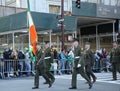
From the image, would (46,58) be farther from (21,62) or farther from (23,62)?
(23,62)

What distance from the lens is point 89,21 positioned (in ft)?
125

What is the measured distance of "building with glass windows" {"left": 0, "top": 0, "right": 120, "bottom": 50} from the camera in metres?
26.3

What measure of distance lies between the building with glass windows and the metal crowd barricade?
→ 491 centimetres

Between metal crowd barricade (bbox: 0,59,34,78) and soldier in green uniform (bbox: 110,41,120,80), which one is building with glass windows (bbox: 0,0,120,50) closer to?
metal crowd barricade (bbox: 0,59,34,78)

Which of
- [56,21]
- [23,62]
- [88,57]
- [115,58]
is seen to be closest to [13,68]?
[23,62]

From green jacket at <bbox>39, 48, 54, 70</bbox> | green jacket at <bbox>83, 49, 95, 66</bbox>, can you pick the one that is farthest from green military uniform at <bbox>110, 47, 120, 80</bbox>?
green jacket at <bbox>39, 48, 54, 70</bbox>

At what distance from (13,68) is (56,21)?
7840 millimetres

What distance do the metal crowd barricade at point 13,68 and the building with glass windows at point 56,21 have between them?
4908 millimetres

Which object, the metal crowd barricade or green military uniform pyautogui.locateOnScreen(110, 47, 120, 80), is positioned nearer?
green military uniform pyautogui.locateOnScreen(110, 47, 120, 80)

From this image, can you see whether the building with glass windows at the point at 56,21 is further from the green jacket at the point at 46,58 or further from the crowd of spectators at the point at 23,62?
the green jacket at the point at 46,58

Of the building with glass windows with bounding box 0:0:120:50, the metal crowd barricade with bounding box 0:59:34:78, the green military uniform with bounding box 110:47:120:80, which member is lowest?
the metal crowd barricade with bounding box 0:59:34:78

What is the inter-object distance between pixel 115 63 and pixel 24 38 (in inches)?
490

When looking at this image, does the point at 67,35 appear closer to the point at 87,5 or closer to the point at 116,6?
the point at 87,5

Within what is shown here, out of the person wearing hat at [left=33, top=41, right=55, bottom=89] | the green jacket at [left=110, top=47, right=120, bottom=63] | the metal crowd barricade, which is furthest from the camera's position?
the metal crowd barricade
